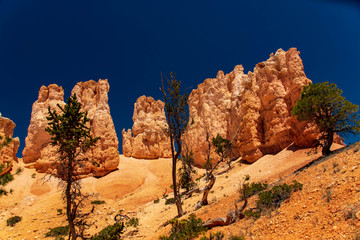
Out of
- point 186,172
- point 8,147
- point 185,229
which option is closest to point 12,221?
point 186,172

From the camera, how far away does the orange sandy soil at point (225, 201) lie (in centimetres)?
502

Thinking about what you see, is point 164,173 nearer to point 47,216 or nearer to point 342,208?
point 47,216

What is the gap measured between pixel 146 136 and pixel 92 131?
15232 millimetres

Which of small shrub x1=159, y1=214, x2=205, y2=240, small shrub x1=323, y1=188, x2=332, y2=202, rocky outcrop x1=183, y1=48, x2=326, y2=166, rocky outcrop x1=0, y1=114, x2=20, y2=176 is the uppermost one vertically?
rocky outcrop x1=0, y1=114, x2=20, y2=176

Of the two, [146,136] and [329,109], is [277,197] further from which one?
[146,136]

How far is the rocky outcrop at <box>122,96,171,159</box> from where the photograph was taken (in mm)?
49028

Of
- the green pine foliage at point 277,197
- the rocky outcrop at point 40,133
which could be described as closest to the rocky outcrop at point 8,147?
the rocky outcrop at point 40,133

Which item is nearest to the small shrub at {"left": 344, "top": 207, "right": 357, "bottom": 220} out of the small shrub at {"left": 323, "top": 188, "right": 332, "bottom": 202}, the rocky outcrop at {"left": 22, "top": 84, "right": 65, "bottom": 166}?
the small shrub at {"left": 323, "top": 188, "right": 332, "bottom": 202}

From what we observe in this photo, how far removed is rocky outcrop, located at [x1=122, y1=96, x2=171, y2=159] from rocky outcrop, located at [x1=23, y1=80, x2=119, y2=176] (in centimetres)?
1177

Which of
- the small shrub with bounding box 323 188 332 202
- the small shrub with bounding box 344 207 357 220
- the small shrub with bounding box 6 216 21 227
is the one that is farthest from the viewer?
the small shrub with bounding box 6 216 21 227

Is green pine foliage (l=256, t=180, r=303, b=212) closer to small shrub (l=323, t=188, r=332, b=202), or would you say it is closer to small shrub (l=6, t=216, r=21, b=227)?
small shrub (l=323, t=188, r=332, b=202)

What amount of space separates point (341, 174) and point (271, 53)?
87.7 ft

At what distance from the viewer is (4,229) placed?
651 inches

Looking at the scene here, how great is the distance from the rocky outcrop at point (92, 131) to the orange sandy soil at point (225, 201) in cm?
243
